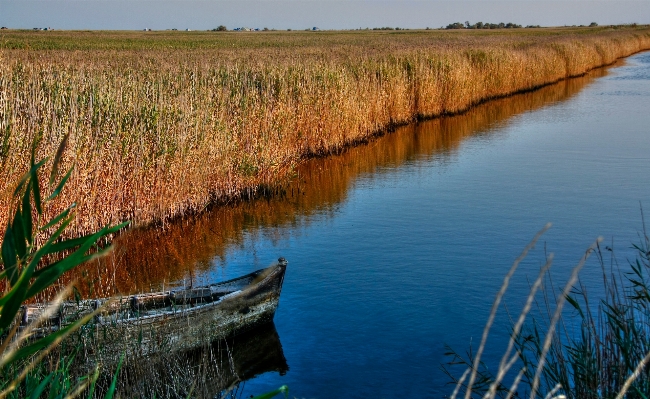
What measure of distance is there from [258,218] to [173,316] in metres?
5.38

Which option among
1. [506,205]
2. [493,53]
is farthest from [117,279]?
[493,53]

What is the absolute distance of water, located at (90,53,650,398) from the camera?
7152 millimetres

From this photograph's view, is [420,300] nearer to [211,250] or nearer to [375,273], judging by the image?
[375,273]

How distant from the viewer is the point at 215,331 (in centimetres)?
685

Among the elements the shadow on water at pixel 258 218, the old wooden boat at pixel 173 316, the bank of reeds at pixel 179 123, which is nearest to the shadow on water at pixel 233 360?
the old wooden boat at pixel 173 316

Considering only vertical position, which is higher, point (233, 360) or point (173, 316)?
point (173, 316)

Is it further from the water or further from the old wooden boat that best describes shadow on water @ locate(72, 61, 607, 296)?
the old wooden boat

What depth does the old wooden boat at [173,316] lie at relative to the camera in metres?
5.89

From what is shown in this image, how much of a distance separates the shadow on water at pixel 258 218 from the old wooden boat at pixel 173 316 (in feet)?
0.98

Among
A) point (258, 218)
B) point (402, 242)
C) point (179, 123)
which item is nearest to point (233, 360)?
point (402, 242)

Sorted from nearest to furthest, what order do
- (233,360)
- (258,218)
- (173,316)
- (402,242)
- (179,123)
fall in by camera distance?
(173,316)
(233,360)
(402,242)
(179,123)
(258,218)

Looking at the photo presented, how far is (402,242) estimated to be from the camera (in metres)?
10.4

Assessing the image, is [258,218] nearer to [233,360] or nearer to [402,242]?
[402,242]

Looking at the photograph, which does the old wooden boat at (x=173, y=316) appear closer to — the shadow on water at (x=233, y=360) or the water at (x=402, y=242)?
the shadow on water at (x=233, y=360)
